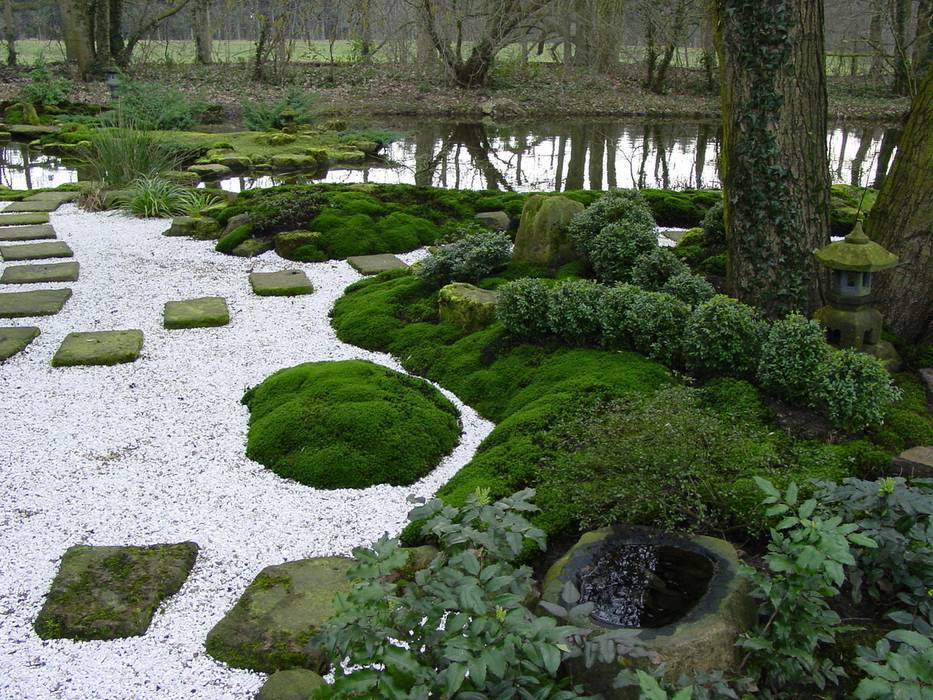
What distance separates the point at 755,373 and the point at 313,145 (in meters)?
10.4

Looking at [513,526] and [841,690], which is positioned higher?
[513,526]

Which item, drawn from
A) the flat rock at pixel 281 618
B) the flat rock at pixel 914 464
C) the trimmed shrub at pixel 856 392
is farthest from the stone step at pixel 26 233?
the flat rock at pixel 914 464

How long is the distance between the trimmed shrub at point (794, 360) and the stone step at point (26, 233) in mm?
5978

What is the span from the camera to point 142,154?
866 centimetres

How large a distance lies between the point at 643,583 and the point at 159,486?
198cm

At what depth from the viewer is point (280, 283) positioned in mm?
5859

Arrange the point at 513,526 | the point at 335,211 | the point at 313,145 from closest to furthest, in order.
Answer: the point at 513,526 < the point at 335,211 < the point at 313,145

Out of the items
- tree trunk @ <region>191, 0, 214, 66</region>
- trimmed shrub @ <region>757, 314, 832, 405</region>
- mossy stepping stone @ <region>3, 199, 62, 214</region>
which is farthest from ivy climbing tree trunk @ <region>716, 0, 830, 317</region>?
tree trunk @ <region>191, 0, 214, 66</region>

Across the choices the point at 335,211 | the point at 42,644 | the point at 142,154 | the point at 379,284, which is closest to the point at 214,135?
the point at 142,154

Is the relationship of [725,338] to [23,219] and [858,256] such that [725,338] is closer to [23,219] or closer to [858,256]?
[858,256]

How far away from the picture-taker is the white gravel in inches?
92.7

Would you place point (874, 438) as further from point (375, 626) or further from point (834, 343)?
point (375, 626)

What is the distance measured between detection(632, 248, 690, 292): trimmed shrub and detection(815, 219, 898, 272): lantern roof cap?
3.41ft

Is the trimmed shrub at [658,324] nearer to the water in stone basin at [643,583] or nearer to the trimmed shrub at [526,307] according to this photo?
the trimmed shrub at [526,307]
